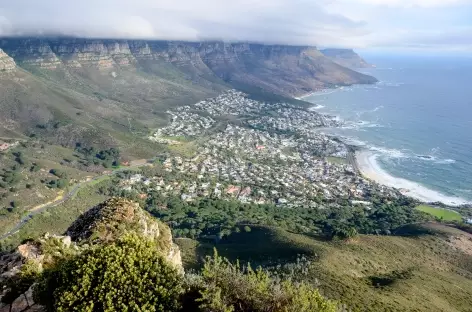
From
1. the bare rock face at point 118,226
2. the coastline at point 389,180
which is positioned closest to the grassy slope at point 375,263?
the bare rock face at point 118,226

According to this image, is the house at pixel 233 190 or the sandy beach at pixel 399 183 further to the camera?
Result: the house at pixel 233 190

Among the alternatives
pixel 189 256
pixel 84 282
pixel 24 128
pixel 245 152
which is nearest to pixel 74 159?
pixel 24 128

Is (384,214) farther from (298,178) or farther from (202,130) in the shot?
(202,130)

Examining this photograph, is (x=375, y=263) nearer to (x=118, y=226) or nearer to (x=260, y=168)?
(x=118, y=226)

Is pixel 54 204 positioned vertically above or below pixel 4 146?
Result: below

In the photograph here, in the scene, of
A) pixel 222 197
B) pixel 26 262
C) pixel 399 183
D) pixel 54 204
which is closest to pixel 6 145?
pixel 54 204

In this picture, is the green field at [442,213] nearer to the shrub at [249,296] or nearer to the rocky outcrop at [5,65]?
the shrub at [249,296]
